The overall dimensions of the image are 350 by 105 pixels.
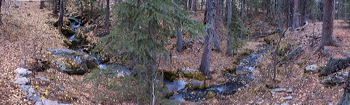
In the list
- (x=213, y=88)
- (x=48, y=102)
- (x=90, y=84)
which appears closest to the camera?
(x=48, y=102)

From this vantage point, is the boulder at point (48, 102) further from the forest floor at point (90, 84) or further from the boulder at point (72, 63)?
the boulder at point (72, 63)

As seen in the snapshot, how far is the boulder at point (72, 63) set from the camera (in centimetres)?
985

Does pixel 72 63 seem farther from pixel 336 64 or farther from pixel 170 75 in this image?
pixel 336 64

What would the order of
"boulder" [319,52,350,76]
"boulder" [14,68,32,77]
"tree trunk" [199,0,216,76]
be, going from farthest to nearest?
"tree trunk" [199,0,216,76]
"boulder" [319,52,350,76]
"boulder" [14,68,32,77]

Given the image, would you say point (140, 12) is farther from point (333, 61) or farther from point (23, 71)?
point (333, 61)

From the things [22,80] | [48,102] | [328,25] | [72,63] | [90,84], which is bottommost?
[90,84]

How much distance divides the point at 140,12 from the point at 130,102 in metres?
3.00

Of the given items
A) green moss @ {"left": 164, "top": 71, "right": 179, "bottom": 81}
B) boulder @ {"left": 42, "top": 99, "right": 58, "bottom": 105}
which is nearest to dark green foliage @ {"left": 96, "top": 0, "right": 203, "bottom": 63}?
boulder @ {"left": 42, "top": 99, "right": 58, "bottom": 105}

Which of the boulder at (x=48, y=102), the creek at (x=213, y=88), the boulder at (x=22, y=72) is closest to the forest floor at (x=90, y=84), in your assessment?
the boulder at (x=22, y=72)

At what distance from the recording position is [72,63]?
405 inches

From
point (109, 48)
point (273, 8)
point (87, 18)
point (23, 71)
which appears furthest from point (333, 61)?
point (87, 18)

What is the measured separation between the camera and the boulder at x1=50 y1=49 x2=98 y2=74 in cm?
985

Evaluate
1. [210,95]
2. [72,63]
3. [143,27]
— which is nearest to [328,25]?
[210,95]

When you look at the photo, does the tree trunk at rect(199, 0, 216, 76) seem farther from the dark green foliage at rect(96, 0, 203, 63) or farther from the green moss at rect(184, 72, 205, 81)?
the dark green foliage at rect(96, 0, 203, 63)
